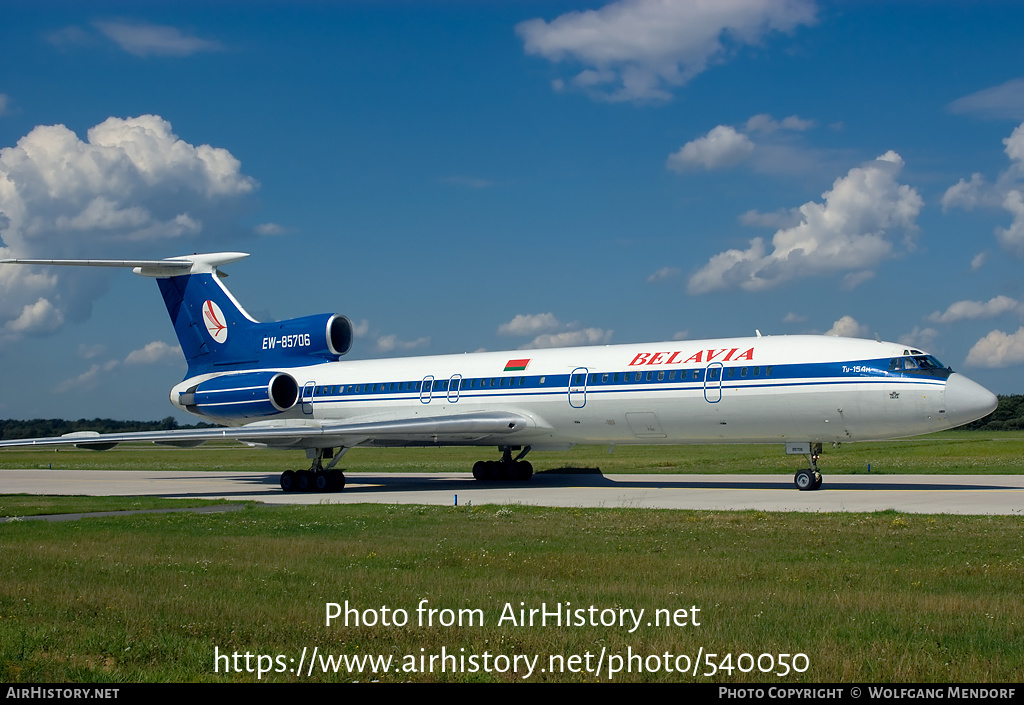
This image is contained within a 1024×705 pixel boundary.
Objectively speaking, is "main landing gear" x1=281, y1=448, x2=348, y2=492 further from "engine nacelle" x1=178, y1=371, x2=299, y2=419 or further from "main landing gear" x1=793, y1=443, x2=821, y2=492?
"main landing gear" x1=793, y1=443, x2=821, y2=492

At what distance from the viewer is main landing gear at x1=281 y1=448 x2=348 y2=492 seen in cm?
2994

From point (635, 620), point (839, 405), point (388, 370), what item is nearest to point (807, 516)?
point (839, 405)

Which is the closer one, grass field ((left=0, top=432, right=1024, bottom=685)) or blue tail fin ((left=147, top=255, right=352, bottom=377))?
grass field ((left=0, top=432, right=1024, bottom=685))

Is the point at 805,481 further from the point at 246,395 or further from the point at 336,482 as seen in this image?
the point at 246,395

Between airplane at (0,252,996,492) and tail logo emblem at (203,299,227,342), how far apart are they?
0.23 feet

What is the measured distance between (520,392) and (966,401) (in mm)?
13095

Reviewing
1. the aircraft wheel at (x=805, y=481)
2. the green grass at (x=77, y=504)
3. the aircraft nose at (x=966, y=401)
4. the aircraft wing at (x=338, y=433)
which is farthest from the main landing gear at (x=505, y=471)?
the aircraft nose at (x=966, y=401)

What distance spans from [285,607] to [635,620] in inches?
138

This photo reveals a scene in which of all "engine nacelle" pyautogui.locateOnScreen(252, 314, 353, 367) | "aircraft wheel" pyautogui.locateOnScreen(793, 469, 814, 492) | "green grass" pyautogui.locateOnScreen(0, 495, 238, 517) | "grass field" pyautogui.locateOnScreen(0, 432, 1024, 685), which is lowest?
"green grass" pyautogui.locateOnScreen(0, 495, 238, 517)

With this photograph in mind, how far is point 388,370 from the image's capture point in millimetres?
34594

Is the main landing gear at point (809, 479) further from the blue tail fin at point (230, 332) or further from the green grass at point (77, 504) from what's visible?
the blue tail fin at point (230, 332)

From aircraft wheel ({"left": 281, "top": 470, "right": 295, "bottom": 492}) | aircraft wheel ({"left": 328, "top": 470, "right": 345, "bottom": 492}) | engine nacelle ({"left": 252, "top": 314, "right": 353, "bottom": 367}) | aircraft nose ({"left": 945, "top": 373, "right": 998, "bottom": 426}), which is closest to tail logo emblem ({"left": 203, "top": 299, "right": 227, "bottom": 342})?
engine nacelle ({"left": 252, "top": 314, "right": 353, "bottom": 367})

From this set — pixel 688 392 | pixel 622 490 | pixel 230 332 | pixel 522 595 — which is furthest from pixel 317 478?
pixel 522 595

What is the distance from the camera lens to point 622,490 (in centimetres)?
2745
